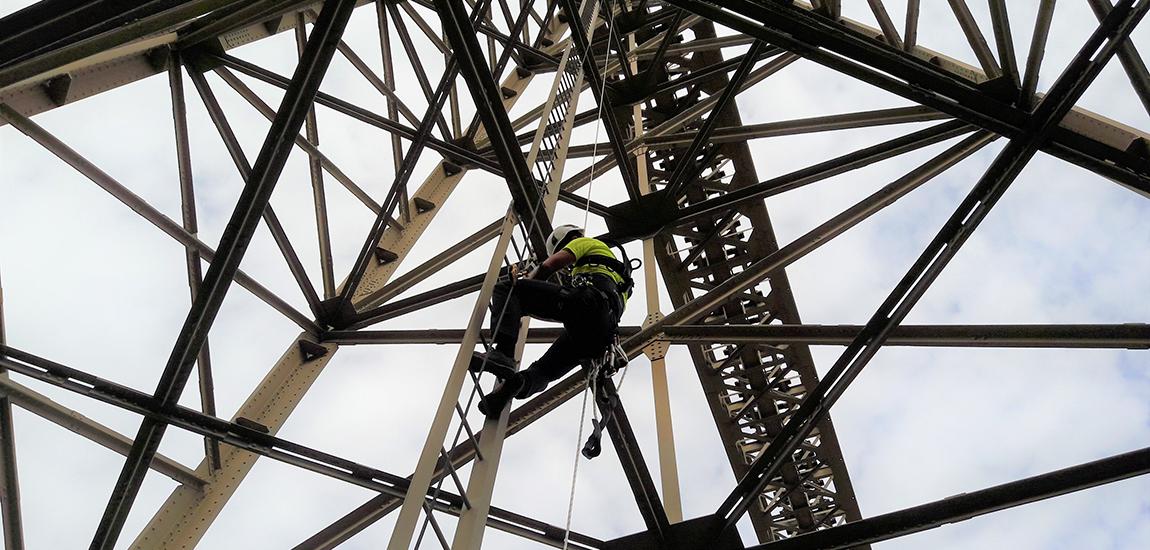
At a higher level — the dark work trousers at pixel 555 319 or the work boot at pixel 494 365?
the dark work trousers at pixel 555 319

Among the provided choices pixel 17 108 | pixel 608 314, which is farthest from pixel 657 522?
pixel 17 108

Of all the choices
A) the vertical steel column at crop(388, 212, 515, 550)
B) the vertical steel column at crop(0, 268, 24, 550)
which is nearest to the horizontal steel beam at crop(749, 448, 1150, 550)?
the vertical steel column at crop(388, 212, 515, 550)

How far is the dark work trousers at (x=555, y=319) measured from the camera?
6105 millimetres

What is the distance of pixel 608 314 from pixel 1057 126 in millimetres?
3880

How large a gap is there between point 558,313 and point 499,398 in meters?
0.91

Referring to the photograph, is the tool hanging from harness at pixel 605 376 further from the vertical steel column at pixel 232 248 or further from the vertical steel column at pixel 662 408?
the vertical steel column at pixel 232 248

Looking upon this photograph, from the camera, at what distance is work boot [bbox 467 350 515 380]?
5766 mm

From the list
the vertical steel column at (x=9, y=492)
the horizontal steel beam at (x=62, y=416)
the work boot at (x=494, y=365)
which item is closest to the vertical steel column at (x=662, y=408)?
the work boot at (x=494, y=365)

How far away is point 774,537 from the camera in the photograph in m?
13.5

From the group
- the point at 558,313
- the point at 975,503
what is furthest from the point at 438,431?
the point at 975,503

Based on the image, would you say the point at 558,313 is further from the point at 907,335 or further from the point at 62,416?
the point at 62,416

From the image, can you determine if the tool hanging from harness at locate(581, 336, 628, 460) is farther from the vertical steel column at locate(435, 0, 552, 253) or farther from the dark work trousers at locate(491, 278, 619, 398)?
the vertical steel column at locate(435, 0, 552, 253)

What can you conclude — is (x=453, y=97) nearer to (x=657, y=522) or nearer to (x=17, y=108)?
(x=17, y=108)

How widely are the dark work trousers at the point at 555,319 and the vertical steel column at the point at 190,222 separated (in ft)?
11.9
